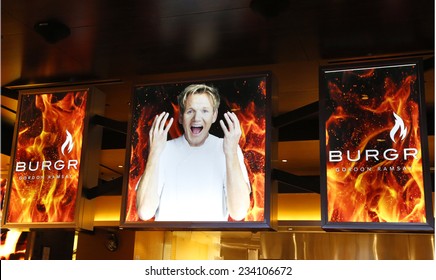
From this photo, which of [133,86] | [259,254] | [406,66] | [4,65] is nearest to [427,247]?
[259,254]

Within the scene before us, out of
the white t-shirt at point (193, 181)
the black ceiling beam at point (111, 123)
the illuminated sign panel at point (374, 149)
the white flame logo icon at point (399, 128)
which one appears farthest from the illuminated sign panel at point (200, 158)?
the white flame logo icon at point (399, 128)

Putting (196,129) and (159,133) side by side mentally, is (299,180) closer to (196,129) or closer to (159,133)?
(196,129)

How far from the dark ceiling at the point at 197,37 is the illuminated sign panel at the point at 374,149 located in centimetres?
17

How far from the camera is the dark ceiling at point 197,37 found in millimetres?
2932

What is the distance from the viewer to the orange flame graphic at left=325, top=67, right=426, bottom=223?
9.35 ft

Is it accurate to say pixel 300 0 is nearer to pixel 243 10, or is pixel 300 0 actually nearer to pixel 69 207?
pixel 243 10

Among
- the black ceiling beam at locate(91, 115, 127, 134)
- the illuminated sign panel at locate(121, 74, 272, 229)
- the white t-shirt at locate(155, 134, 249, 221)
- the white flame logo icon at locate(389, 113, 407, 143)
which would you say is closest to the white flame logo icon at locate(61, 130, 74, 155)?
the black ceiling beam at locate(91, 115, 127, 134)

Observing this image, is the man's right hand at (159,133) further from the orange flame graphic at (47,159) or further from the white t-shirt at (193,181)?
the orange flame graphic at (47,159)

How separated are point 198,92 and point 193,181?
0.59 meters

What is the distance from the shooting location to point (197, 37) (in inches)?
129

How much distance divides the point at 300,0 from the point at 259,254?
502cm

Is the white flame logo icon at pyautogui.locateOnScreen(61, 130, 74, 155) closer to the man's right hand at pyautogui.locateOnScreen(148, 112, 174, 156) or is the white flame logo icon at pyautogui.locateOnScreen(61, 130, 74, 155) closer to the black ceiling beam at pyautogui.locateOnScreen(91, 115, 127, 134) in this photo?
the black ceiling beam at pyautogui.locateOnScreen(91, 115, 127, 134)
